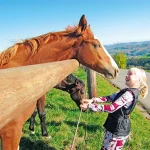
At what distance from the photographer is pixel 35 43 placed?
11.5ft

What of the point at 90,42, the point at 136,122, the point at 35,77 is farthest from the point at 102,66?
the point at 136,122

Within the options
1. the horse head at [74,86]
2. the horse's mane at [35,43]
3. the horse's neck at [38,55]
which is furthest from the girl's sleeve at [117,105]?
the horse head at [74,86]

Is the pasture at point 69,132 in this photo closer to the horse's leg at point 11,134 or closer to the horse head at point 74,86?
the horse head at point 74,86

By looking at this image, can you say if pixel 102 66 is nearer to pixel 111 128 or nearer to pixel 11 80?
pixel 111 128

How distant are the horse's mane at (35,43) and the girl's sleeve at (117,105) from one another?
116 centimetres

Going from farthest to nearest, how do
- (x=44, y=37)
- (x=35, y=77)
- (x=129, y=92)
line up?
(x=44, y=37) → (x=129, y=92) → (x=35, y=77)

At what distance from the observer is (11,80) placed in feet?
2.28

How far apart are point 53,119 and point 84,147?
1806mm

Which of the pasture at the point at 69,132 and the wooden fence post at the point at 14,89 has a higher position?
the wooden fence post at the point at 14,89

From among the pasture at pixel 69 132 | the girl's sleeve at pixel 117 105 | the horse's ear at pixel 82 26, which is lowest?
the pasture at pixel 69 132

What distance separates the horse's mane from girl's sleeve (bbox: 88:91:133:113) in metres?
1.16

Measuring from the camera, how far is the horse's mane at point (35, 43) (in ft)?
10.7

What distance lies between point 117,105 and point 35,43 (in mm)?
1423

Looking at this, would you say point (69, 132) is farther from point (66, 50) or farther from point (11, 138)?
point (11, 138)
